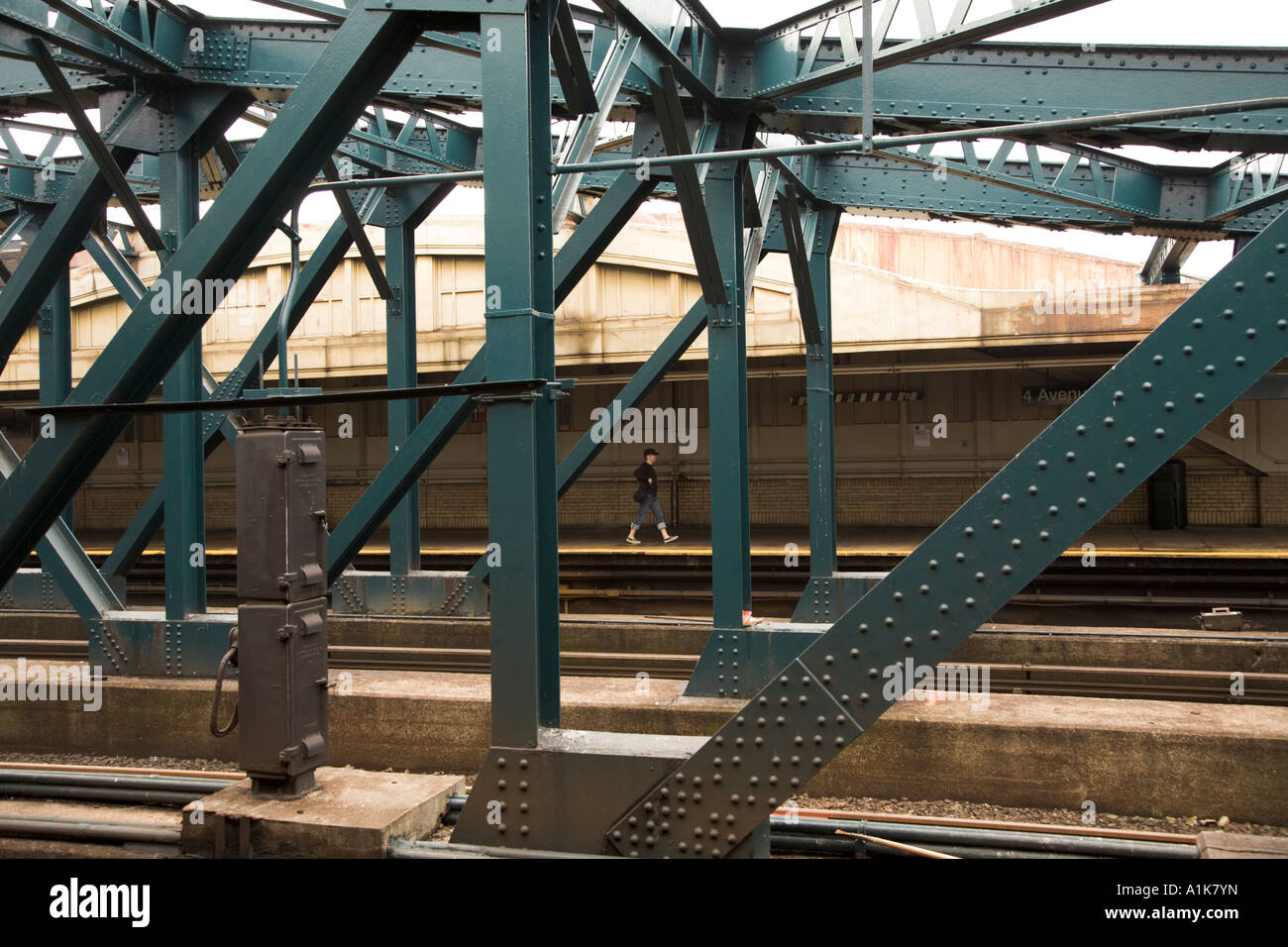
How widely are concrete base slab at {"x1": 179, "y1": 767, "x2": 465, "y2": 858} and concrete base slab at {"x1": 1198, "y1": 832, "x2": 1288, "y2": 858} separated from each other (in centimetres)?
305

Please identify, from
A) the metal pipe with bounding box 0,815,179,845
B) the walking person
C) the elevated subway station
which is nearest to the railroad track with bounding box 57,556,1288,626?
the elevated subway station

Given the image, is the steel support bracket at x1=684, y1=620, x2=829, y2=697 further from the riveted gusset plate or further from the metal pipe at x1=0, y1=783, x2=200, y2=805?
the riveted gusset plate

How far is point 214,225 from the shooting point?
4.32 metres

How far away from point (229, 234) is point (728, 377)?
4336 millimetres

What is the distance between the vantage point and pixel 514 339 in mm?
4160

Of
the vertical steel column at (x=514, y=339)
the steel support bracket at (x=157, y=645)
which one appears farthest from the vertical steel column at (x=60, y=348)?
the vertical steel column at (x=514, y=339)

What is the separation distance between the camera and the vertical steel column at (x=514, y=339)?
4148mm

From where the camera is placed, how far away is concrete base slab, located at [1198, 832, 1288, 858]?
12.5 ft

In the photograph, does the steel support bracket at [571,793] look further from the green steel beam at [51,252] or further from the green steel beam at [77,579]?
the green steel beam at [77,579]

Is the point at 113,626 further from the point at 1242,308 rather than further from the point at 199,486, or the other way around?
the point at 1242,308

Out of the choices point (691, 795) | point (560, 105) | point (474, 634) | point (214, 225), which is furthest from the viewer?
point (474, 634)

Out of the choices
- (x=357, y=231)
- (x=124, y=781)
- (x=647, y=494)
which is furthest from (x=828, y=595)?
(x=647, y=494)
